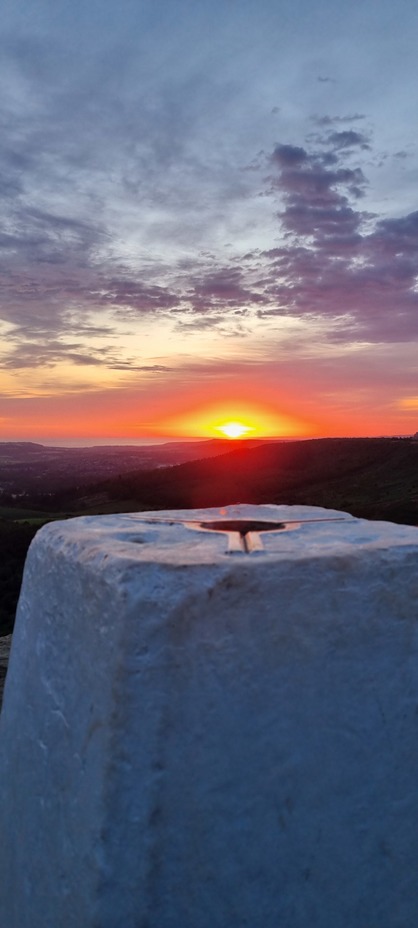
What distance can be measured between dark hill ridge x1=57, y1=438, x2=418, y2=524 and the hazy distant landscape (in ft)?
0.20

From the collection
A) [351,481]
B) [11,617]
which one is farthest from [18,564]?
[351,481]

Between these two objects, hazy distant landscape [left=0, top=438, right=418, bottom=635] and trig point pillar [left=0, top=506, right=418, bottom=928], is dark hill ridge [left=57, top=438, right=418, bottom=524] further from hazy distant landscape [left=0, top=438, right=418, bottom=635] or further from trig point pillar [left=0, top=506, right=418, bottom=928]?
trig point pillar [left=0, top=506, right=418, bottom=928]

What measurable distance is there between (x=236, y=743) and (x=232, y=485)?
4291cm

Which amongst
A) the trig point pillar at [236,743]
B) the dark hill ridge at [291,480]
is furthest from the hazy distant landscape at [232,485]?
the trig point pillar at [236,743]

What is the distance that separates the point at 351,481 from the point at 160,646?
40248 millimetres

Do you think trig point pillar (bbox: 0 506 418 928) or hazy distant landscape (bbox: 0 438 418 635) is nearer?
trig point pillar (bbox: 0 506 418 928)

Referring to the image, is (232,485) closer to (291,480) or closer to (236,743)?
(291,480)

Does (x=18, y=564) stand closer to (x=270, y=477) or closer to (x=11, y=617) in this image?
(x=11, y=617)

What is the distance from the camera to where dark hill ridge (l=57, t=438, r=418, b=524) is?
3531cm

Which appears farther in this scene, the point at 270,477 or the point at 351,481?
the point at 270,477

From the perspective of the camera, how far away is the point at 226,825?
2352 millimetres

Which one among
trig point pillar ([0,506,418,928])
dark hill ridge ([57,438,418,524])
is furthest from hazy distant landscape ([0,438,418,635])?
trig point pillar ([0,506,418,928])

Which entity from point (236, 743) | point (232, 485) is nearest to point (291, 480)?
point (232, 485)

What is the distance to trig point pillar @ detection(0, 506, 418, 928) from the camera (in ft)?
7.63
